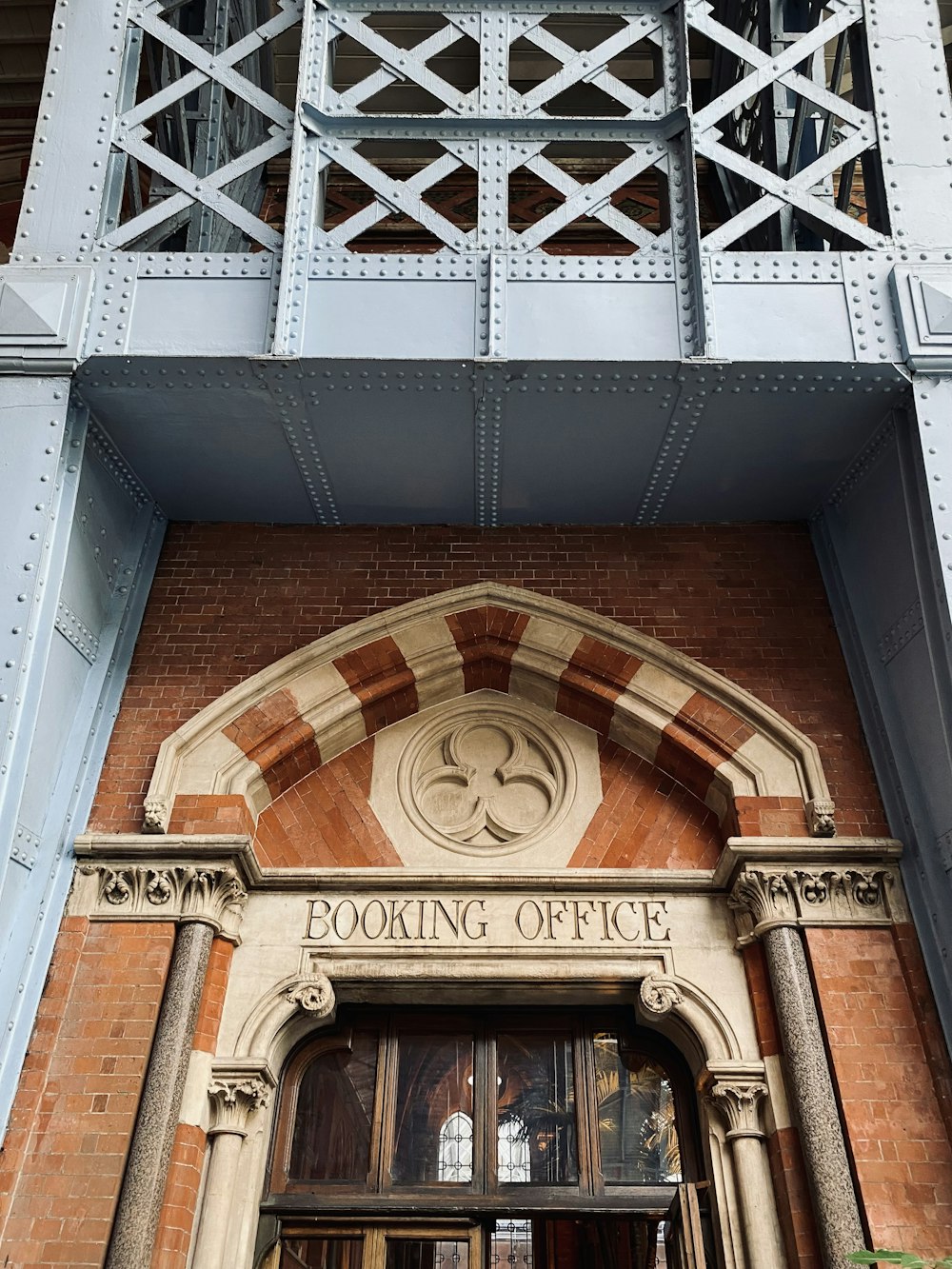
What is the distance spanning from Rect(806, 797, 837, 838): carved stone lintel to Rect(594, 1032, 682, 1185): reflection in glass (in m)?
1.34

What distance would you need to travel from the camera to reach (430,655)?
17.9ft

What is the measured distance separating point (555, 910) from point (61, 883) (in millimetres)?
2213

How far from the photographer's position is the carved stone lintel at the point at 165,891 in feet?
15.1

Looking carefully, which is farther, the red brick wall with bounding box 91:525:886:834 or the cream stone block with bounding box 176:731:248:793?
the red brick wall with bounding box 91:525:886:834

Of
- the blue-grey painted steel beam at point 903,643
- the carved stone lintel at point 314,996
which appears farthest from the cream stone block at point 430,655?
the blue-grey painted steel beam at point 903,643

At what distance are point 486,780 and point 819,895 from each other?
172cm

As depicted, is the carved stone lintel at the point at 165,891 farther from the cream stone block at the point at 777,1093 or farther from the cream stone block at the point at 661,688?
the cream stone block at the point at 777,1093

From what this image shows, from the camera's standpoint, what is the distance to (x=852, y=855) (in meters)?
4.68

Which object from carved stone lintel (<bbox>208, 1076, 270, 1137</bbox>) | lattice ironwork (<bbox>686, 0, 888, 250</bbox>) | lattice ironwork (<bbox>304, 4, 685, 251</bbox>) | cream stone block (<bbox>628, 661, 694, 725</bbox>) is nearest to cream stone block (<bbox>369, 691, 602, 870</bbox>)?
cream stone block (<bbox>628, 661, 694, 725</bbox>)

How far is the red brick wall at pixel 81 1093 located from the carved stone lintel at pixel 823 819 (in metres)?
2.88

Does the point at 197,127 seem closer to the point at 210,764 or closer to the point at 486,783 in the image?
the point at 210,764

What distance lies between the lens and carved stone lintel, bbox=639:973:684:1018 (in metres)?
4.61

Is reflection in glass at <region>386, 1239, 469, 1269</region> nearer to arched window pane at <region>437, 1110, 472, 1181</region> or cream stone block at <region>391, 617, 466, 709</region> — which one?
arched window pane at <region>437, 1110, 472, 1181</region>

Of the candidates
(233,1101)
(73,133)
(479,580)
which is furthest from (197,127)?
(233,1101)
